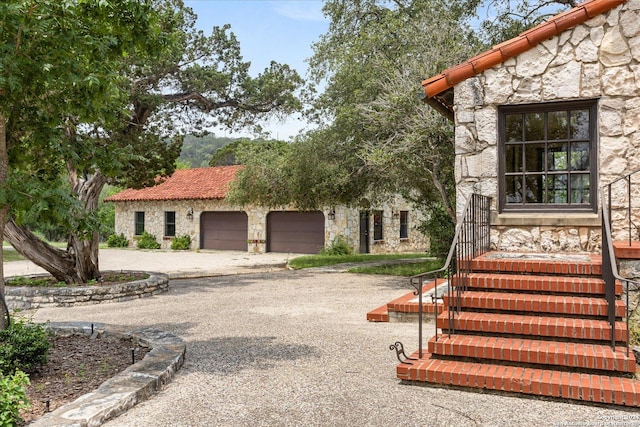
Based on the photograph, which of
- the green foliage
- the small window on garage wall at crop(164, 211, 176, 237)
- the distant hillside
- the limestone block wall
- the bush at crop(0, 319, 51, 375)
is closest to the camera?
the bush at crop(0, 319, 51, 375)

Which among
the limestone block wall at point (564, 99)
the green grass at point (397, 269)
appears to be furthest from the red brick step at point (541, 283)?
the green grass at point (397, 269)

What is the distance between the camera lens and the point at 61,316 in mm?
9367

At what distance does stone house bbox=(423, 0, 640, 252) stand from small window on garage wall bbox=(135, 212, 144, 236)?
2526cm

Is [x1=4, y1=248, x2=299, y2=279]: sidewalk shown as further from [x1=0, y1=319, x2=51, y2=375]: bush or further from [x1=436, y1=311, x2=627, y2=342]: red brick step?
[x1=436, y1=311, x2=627, y2=342]: red brick step

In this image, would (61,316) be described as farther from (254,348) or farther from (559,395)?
(559,395)

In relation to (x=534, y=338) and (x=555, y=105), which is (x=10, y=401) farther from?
(x=555, y=105)

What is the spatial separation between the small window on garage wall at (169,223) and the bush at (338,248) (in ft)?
33.1

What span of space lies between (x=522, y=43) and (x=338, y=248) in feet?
50.4

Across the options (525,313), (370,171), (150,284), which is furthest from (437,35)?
(150,284)

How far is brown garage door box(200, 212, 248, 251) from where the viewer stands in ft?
87.4

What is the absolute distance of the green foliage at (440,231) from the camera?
47.8ft

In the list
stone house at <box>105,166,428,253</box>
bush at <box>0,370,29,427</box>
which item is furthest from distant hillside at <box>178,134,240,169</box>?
bush at <box>0,370,29,427</box>

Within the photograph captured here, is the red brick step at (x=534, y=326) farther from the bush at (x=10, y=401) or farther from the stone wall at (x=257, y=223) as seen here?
the stone wall at (x=257, y=223)

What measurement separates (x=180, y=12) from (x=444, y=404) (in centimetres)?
1115
